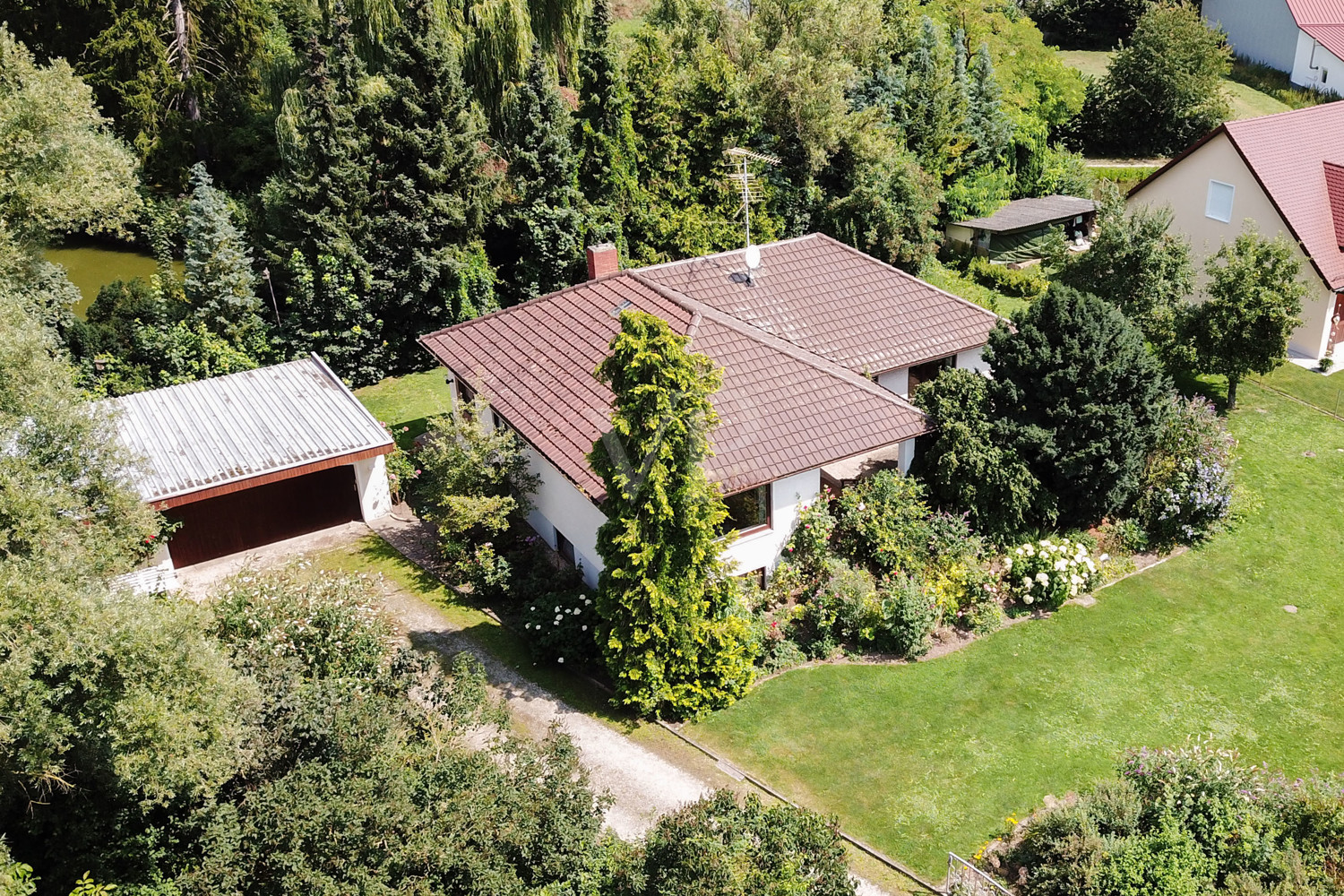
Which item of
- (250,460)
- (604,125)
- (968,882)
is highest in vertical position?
(604,125)

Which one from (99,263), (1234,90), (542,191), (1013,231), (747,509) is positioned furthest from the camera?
(1234,90)

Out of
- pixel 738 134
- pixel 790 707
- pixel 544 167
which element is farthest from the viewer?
pixel 738 134

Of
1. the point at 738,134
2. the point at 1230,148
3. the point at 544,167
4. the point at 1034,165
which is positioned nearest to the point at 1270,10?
the point at 1034,165

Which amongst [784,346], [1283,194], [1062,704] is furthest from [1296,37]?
[1062,704]

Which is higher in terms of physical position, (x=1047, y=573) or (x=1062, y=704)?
(x=1047, y=573)

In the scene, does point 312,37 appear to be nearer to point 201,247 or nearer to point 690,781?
point 201,247

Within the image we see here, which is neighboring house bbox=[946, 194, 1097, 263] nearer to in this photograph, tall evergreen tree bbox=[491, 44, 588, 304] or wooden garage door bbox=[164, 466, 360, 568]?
tall evergreen tree bbox=[491, 44, 588, 304]

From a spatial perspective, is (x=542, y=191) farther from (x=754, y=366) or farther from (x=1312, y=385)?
(x=1312, y=385)
